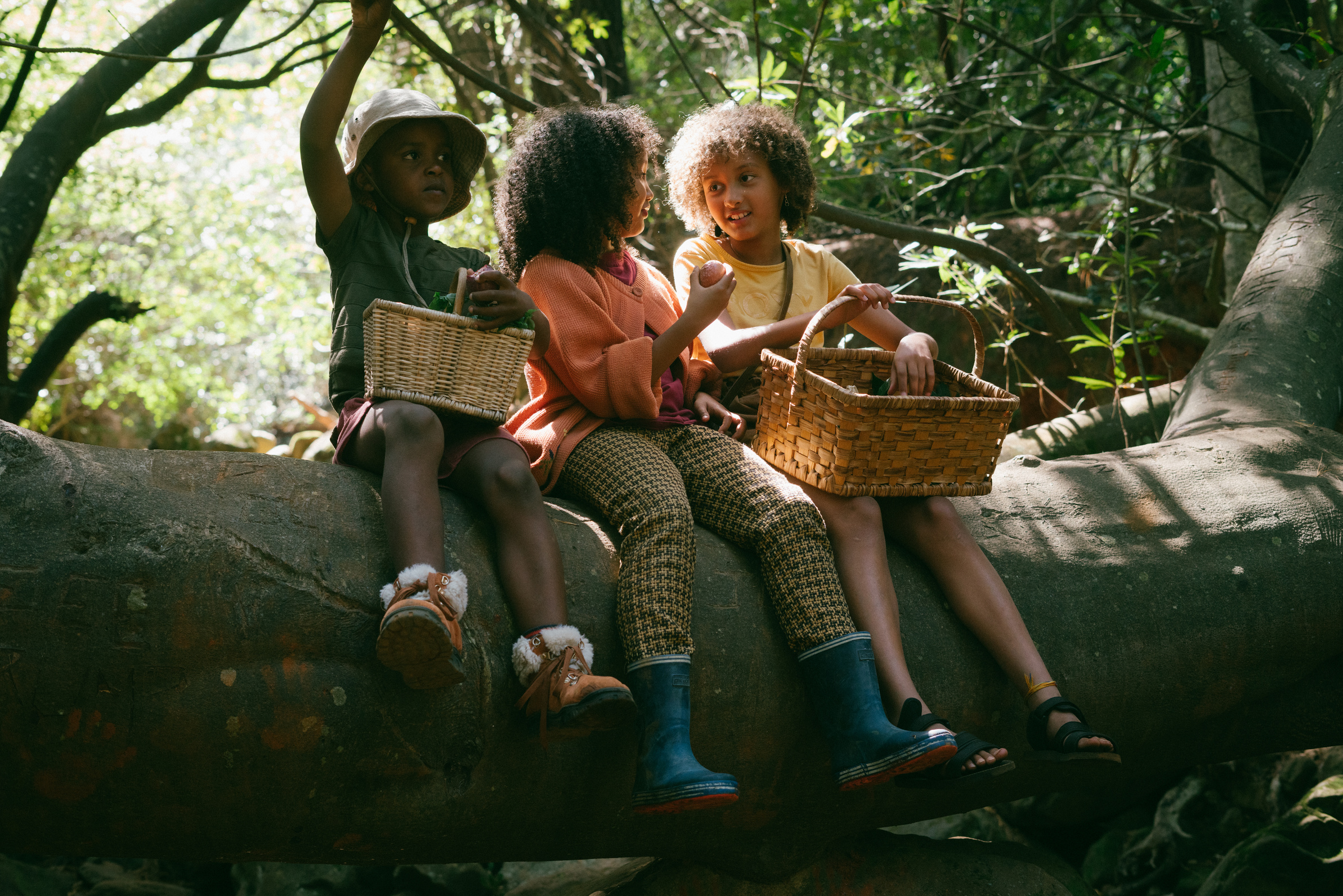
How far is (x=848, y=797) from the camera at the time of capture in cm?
252

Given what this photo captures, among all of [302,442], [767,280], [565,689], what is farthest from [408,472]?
[302,442]

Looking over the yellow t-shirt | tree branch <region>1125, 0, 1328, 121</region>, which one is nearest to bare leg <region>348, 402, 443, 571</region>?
the yellow t-shirt

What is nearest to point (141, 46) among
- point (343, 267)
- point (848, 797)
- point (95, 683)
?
point (343, 267)

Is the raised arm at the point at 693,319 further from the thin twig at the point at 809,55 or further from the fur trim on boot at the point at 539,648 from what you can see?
the thin twig at the point at 809,55

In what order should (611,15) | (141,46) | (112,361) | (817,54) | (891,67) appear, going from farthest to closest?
(112,361) → (891,67) → (817,54) → (611,15) → (141,46)

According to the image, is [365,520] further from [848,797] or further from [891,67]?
[891,67]

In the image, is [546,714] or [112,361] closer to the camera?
[546,714]

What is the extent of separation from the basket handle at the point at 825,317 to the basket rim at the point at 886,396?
0.02 meters

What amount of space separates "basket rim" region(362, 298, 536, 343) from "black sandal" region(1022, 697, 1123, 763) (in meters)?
1.50

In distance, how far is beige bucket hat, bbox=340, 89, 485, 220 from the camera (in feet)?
8.75

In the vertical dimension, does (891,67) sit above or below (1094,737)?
above

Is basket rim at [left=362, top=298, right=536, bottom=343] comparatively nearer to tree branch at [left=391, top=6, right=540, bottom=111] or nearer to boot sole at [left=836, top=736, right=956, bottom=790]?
boot sole at [left=836, top=736, right=956, bottom=790]

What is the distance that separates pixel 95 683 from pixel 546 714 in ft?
2.71

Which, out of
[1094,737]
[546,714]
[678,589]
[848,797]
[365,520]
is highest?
[365,520]
